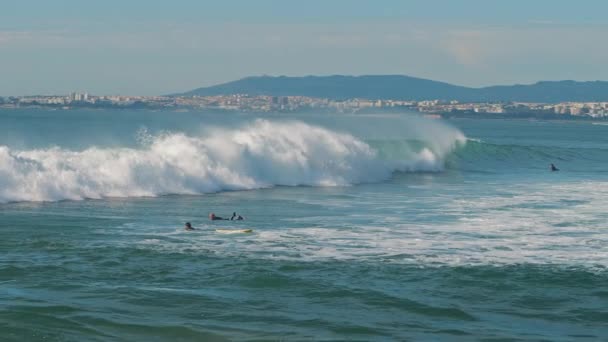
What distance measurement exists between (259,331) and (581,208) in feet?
72.3

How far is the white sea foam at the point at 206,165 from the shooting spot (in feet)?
133

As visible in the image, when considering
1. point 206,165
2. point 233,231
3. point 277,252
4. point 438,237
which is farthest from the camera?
point 206,165

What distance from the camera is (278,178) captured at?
2013 inches

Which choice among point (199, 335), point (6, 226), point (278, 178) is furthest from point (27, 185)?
point (199, 335)

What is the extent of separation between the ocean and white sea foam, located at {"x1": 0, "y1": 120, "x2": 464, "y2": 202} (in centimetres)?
13

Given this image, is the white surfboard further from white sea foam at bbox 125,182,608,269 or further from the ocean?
the ocean

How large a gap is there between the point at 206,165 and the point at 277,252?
880 inches

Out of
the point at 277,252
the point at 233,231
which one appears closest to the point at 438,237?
the point at 277,252

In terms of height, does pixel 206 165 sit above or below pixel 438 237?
above

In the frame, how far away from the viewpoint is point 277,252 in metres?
26.7

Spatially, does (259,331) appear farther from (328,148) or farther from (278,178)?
(328,148)

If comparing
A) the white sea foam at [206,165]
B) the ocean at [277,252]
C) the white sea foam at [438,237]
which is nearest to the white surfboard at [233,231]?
the white sea foam at [438,237]

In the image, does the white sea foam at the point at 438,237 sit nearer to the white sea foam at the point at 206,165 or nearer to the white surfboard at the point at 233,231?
the white surfboard at the point at 233,231

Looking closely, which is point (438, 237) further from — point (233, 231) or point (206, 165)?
point (206, 165)
